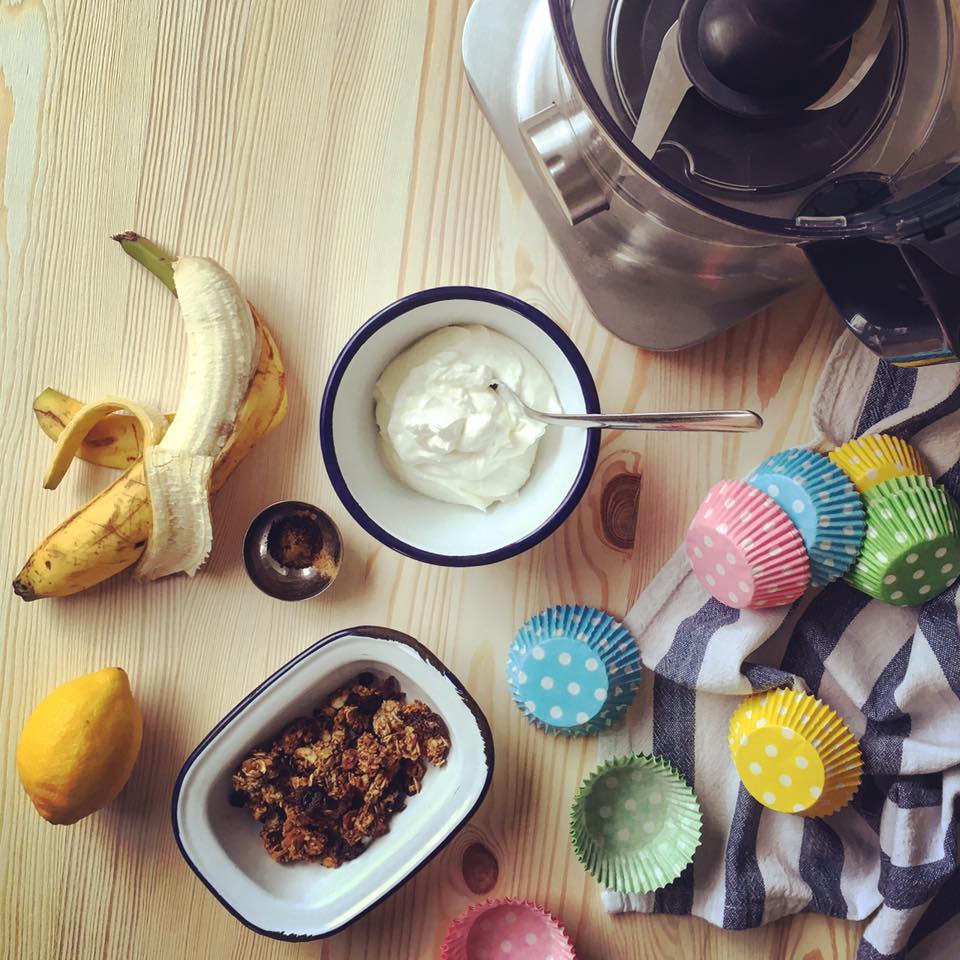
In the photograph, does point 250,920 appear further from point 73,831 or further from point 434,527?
point 434,527

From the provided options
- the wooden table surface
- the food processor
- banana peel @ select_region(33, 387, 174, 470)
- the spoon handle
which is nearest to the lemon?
the wooden table surface

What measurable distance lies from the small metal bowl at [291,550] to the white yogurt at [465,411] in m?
0.11

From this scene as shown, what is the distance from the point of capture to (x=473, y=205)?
743mm

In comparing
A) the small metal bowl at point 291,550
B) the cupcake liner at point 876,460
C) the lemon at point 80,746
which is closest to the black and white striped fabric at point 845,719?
the cupcake liner at point 876,460

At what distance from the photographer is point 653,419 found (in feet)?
2.00

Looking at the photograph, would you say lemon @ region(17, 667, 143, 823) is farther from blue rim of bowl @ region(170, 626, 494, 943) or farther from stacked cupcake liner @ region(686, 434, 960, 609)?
stacked cupcake liner @ region(686, 434, 960, 609)

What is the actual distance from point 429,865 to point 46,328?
0.58 meters

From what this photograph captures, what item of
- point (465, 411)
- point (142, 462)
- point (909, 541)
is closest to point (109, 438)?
point (142, 462)

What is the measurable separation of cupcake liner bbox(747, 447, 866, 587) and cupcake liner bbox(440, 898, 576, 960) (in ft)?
1.18

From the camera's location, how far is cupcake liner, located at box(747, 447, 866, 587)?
2.22ft

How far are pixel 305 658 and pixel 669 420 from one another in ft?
1.10

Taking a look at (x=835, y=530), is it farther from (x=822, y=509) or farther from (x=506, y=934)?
(x=506, y=934)

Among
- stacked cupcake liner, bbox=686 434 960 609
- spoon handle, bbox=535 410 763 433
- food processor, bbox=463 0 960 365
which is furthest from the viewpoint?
stacked cupcake liner, bbox=686 434 960 609

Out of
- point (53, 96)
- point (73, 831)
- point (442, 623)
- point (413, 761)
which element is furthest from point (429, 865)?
point (53, 96)
